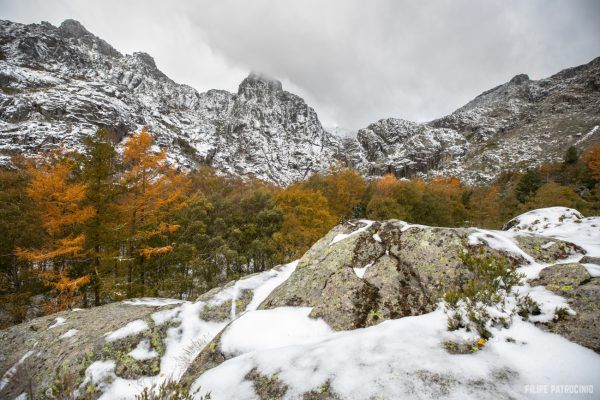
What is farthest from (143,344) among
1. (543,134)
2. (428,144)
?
(428,144)

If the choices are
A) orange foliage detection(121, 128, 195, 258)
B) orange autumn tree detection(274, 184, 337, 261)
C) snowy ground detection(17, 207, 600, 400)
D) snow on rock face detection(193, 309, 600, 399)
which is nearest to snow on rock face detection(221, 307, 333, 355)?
snowy ground detection(17, 207, 600, 400)

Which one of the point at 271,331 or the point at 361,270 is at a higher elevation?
the point at 361,270

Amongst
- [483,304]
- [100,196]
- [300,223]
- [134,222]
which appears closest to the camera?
[483,304]

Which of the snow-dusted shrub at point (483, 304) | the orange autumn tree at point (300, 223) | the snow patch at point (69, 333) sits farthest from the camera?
the orange autumn tree at point (300, 223)

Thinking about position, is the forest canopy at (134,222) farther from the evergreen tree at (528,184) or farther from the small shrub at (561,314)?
the small shrub at (561,314)

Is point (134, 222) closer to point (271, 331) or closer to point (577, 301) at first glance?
point (271, 331)

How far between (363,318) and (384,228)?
9.71ft

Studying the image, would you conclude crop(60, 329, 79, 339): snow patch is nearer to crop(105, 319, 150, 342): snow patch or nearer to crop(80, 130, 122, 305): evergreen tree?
crop(105, 319, 150, 342): snow patch

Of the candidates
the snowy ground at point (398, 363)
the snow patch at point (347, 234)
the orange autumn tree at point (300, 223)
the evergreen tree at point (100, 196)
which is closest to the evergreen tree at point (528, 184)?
the orange autumn tree at point (300, 223)

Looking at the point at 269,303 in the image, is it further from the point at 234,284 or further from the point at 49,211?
the point at 49,211

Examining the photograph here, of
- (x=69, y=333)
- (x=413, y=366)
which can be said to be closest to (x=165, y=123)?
(x=69, y=333)

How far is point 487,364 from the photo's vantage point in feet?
9.12

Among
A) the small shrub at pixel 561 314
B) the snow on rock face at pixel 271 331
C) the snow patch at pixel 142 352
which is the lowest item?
the snow patch at pixel 142 352

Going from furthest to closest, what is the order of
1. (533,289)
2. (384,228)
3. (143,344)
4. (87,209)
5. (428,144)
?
1. (428,144)
2. (87,209)
3. (384,228)
4. (143,344)
5. (533,289)
